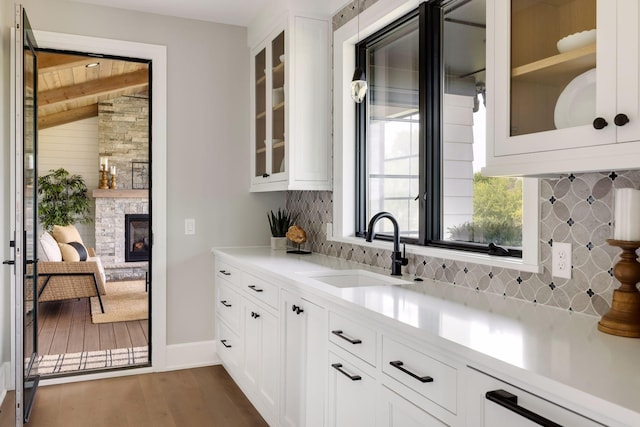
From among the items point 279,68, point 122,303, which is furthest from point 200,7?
point 122,303

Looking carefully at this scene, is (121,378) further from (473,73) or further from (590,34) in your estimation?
(590,34)

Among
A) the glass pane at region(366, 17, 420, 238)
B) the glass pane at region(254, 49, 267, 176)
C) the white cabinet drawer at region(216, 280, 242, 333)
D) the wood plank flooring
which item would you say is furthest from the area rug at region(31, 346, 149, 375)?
the glass pane at region(366, 17, 420, 238)

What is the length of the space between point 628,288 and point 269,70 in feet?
9.02

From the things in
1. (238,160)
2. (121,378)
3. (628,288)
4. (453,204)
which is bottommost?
(121,378)

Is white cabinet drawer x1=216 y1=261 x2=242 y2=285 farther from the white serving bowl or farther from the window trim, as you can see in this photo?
the white serving bowl

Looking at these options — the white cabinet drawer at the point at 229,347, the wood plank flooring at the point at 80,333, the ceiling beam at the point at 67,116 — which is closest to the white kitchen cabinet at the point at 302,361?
the white cabinet drawer at the point at 229,347

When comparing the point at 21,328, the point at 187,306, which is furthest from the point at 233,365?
the point at 21,328

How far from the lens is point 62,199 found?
8133mm

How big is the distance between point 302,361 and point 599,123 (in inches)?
61.5

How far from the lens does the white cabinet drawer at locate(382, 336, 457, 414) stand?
1.36 meters

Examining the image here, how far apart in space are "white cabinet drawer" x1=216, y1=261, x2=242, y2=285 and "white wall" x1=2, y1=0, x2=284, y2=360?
0.17 meters

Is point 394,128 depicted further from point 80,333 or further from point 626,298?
point 80,333

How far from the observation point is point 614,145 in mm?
1213

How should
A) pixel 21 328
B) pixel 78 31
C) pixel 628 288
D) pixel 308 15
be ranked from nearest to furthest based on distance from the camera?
pixel 628 288 < pixel 21 328 < pixel 308 15 < pixel 78 31
